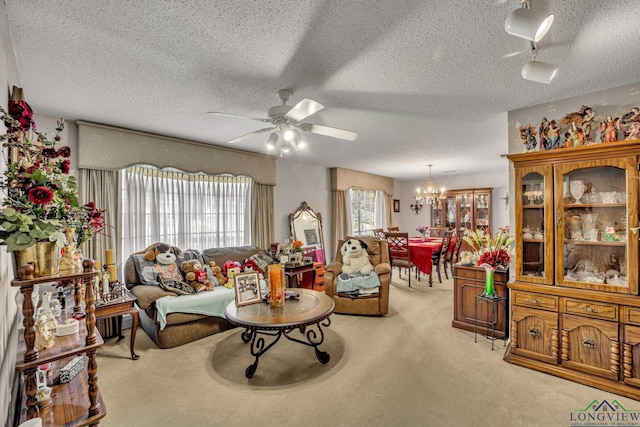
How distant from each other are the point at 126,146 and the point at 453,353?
13.5 ft

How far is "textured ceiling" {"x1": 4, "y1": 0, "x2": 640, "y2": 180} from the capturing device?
149 centimetres

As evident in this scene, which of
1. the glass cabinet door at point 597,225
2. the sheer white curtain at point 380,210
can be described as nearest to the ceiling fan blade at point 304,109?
the glass cabinet door at point 597,225

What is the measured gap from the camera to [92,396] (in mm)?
1316

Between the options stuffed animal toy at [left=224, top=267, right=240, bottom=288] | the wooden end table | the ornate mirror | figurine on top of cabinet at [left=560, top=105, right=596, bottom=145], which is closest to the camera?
figurine on top of cabinet at [left=560, top=105, right=596, bottom=145]

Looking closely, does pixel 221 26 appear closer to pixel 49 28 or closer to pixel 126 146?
pixel 49 28

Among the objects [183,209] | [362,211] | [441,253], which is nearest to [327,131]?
[183,209]

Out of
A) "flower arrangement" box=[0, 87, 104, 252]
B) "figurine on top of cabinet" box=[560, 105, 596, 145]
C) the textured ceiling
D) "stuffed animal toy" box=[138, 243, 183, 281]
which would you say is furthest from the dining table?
"flower arrangement" box=[0, 87, 104, 252]

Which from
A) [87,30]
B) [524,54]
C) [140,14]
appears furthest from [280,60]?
[524,54]

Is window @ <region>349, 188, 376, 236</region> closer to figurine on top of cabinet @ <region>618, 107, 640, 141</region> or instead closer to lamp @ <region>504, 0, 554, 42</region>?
figurine on top of cabinet @ <region>618, 107, 640, 141</region>

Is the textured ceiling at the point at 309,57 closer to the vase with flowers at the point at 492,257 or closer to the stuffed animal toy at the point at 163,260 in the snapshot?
the vase with flowers at the point at 492,257

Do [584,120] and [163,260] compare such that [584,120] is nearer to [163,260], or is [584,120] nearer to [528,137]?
[528,137]

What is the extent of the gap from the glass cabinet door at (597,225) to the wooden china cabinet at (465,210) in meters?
5.01

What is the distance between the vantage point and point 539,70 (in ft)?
5.51

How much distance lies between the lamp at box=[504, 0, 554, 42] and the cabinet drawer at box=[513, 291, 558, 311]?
218 cm
